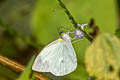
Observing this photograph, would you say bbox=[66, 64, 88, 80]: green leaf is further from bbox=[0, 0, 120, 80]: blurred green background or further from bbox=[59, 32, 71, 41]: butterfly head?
bbox=[59, 32, 71, 41]: butterfly head

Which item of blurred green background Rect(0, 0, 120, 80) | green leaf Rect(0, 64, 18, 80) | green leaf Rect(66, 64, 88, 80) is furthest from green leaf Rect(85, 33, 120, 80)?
green leaf Rect(66, 64, 88, 80)

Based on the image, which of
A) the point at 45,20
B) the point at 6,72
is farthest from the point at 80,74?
the point at 6,72

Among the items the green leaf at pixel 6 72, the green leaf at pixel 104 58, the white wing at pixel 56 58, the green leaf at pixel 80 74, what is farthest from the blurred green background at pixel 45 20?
the green leaf at pixel 104 58

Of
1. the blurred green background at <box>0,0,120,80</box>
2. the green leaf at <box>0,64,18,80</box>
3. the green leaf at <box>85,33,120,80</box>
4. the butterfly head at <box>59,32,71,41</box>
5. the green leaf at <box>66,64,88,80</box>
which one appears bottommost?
the green leaf at <box>66,64,88,80</box>

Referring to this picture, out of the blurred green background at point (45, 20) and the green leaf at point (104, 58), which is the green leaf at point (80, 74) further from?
the green leaf at point (104, 58)

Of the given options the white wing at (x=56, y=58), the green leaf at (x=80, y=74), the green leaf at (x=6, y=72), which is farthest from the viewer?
the green leaf at (x=80, y=74)
